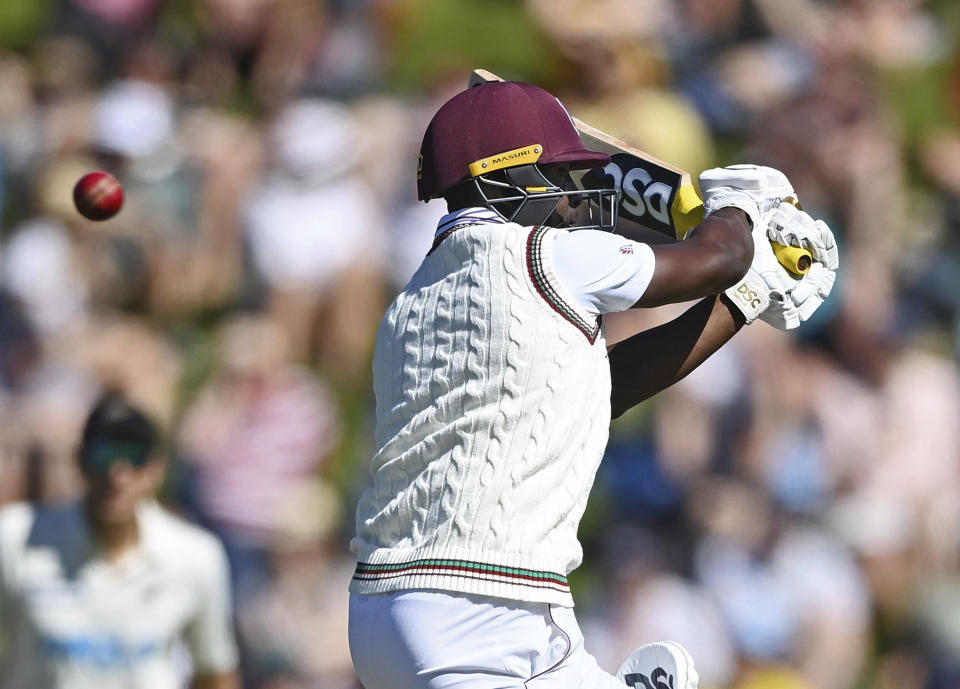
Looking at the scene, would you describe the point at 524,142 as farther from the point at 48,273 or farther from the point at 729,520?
the point at 48,273

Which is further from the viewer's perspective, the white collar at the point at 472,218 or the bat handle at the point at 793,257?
the bat handle at the point at 793,257

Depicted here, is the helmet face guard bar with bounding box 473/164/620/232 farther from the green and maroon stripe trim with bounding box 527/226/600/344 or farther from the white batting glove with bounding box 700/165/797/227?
the white batting glove with bounding box 700/165/797/227

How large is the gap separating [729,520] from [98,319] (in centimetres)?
336

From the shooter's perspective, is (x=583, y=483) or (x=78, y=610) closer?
(x=583, y=483)

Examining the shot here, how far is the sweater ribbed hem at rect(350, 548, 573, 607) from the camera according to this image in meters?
3.18

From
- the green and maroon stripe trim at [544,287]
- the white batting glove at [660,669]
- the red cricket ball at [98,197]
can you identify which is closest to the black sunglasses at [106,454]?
the red cricket ball at [98,197]

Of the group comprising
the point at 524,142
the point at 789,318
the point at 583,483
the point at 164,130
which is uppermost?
the point at 164,130

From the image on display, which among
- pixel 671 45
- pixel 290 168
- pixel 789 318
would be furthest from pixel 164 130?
pixel 789 318

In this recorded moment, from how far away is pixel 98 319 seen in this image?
8250 mm

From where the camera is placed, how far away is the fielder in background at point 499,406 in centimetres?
319

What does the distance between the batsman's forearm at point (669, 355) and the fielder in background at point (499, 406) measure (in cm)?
31

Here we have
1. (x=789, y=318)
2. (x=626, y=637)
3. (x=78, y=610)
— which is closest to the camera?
(x=789, y=318)

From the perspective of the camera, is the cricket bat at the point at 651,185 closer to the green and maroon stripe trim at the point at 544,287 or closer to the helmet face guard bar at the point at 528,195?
the helmet face guard bar at the point at 528,195

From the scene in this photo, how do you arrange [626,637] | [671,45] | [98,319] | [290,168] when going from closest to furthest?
1. [626,637]
2. [98,319]
3. [290,168]
4. [671,45]
